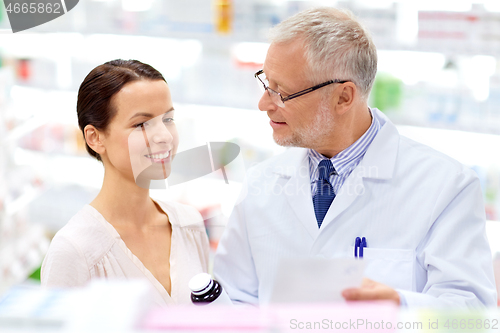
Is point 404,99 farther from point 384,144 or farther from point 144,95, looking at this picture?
point 144,95

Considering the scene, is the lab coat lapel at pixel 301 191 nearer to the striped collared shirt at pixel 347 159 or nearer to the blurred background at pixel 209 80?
the striped collared shirt at pixel 347 159

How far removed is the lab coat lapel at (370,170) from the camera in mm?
1454

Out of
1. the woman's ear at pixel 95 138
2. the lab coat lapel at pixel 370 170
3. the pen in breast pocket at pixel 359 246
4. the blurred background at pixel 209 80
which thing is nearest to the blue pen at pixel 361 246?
the pen in breast pocket at pixel 359 246

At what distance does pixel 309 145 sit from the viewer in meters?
1.54

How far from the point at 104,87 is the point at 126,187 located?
30cm

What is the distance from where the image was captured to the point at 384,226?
1418 millimetres

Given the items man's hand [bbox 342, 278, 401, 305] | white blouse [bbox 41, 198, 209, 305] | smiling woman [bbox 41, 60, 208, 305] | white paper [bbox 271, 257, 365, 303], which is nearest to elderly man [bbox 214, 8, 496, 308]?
white blouse [bbox 41, 198, 209, 305]

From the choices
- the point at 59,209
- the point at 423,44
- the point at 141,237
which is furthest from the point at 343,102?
the point at 59,209

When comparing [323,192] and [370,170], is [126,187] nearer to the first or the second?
[323,192]

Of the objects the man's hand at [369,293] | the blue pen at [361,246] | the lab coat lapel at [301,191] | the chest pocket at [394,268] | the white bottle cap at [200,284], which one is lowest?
the chest pocket at [394,268]

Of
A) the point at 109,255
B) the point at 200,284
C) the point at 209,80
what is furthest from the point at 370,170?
the point at 209,80

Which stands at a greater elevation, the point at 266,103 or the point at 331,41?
the point at 331,41

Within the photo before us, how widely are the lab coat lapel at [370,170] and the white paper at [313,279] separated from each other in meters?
0.75

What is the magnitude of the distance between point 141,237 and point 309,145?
0.59 m
